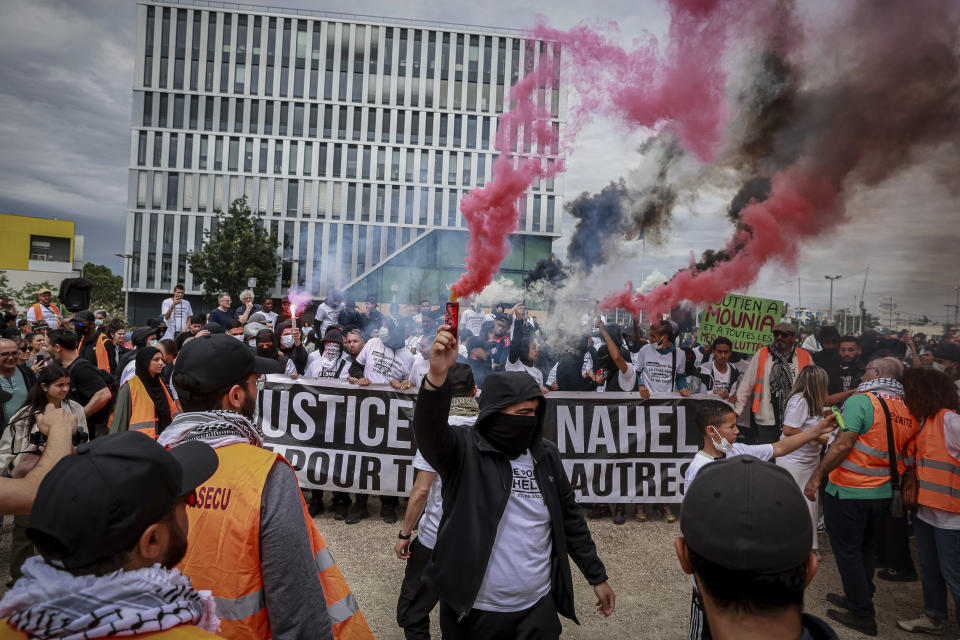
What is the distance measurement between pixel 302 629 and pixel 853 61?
11.5m

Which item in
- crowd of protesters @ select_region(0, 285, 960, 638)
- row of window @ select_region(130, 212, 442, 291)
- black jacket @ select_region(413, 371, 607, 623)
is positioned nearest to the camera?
crowd of protesters @ select_region(0, 285, 960, 638)

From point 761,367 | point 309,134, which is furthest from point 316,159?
point 761,367

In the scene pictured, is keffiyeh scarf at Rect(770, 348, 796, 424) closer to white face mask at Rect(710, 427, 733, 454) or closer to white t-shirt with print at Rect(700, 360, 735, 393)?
white t-shirt with print at Rect(700, 360, 735, 393)

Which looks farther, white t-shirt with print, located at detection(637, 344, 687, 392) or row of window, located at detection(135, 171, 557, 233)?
row of window, located at detection(135, 171, 557, 233)

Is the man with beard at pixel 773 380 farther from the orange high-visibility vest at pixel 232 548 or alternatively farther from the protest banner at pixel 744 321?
the orange high-visibility vest at pixel 232 548

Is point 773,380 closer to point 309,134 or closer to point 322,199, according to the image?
point 322,199

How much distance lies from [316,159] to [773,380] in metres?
53.0

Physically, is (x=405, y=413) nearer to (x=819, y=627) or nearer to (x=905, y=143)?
(x=819, y=627)

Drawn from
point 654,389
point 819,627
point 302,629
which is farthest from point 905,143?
point 302,629

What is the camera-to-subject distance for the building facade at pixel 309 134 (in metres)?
50.5

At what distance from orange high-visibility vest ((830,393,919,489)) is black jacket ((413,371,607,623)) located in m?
2.89

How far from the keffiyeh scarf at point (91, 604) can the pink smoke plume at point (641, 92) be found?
8.71 metres

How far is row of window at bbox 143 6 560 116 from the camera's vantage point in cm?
4978

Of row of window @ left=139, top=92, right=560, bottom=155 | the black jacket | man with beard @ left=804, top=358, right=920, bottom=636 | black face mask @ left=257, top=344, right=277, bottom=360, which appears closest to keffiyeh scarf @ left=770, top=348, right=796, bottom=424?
man with beard @ left=804, top=358, right=920, bottom=636
